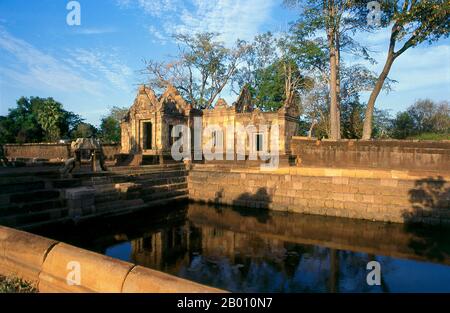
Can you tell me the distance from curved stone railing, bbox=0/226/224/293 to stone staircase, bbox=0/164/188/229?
361 centimetres

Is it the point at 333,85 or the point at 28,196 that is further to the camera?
the point at 333,85

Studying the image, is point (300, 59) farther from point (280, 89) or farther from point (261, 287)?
point (261, 287)

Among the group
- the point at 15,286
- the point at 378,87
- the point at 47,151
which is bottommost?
the point at 15,286

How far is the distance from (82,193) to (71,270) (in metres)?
5.55

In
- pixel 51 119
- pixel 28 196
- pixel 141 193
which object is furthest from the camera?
pixel 51 119

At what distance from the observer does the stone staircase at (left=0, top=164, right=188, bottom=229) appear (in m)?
7.11

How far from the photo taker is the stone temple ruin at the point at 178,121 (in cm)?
1706

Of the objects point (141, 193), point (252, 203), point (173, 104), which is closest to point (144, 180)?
point (141, 193)

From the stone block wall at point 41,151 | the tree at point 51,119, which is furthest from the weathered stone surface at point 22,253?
the tree at point 51,119

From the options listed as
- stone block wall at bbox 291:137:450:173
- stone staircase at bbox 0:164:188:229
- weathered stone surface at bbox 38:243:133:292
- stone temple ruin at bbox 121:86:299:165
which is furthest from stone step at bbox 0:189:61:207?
stone block wall at bbox 291:137:450:173

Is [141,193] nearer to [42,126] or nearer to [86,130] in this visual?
[86,130]

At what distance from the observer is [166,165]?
527 inches

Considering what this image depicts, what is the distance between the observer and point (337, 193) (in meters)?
10.5

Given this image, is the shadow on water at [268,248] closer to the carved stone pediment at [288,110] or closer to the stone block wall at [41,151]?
the carved stone pediment at [288,110]
